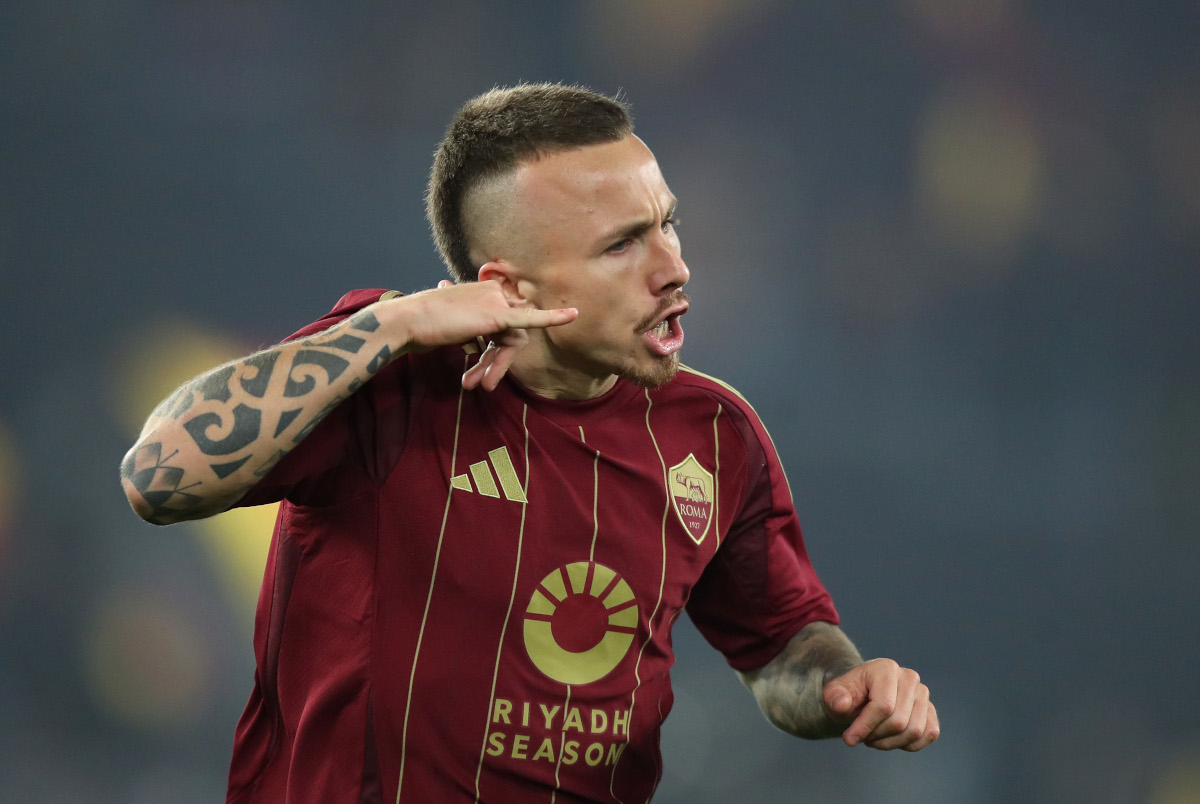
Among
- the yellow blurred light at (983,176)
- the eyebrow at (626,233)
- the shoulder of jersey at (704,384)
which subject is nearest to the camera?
the eyebrow at (626,233)

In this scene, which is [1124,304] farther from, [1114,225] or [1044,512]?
[1044,512]

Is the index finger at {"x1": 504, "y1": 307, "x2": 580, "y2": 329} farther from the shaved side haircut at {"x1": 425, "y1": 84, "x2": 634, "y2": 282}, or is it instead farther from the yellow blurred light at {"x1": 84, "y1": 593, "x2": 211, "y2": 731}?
the yellow blurred light at {"x1": 84, "y1": 593, "x2": 211, "y2": 731}

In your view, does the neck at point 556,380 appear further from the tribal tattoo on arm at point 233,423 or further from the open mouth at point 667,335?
the tribal tattoo on arm at point 233,423

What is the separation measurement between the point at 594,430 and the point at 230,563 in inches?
57.3

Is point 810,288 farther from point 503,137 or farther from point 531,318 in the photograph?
point 531,318

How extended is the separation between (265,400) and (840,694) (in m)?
0.78

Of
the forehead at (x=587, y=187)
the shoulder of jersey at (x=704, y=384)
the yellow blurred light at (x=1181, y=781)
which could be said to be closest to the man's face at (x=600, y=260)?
the forehead at (x=587, y=187)

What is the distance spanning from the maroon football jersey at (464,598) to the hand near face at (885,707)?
0.90 feet

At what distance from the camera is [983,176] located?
113 inches

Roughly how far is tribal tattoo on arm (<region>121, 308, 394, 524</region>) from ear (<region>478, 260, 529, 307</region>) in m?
0.34

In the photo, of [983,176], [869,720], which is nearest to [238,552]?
[869,720]

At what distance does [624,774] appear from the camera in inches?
58.0

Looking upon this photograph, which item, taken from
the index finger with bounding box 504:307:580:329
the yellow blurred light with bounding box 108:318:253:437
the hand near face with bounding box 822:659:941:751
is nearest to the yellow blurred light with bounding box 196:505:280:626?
the yellow blurred light with bounding box 108:318:253:437

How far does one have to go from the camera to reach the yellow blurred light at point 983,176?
9.42 feet
